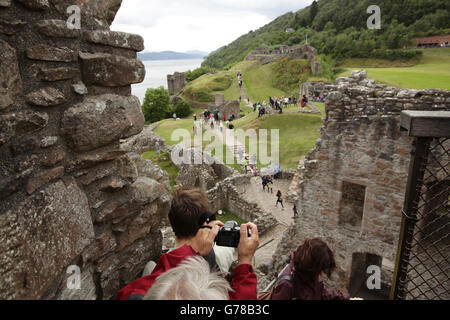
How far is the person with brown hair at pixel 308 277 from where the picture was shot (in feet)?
9.86

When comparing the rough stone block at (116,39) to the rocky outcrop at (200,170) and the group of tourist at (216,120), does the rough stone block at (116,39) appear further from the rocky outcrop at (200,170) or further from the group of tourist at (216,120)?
the group of tourist at (216,120)

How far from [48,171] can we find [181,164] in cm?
2158

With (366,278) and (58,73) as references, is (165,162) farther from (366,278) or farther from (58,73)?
(58,73)

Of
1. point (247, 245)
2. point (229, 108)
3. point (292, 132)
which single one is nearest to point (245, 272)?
point (247, 245)

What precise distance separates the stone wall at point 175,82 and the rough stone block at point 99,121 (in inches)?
2561

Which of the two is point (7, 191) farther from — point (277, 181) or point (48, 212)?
point (277, 181)

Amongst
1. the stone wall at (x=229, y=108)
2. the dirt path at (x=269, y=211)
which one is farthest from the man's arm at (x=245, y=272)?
the stone wall at (x=229, y=108)

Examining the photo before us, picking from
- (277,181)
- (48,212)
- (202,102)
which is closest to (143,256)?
(48,212)

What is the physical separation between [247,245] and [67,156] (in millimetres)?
1729

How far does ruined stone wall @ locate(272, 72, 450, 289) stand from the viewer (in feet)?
25.6

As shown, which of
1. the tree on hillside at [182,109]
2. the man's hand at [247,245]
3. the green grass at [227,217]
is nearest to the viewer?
the man's hand at [247,245]

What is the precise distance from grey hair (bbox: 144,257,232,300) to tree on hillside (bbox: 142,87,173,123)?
50.0m

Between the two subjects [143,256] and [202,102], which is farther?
[202,102]
